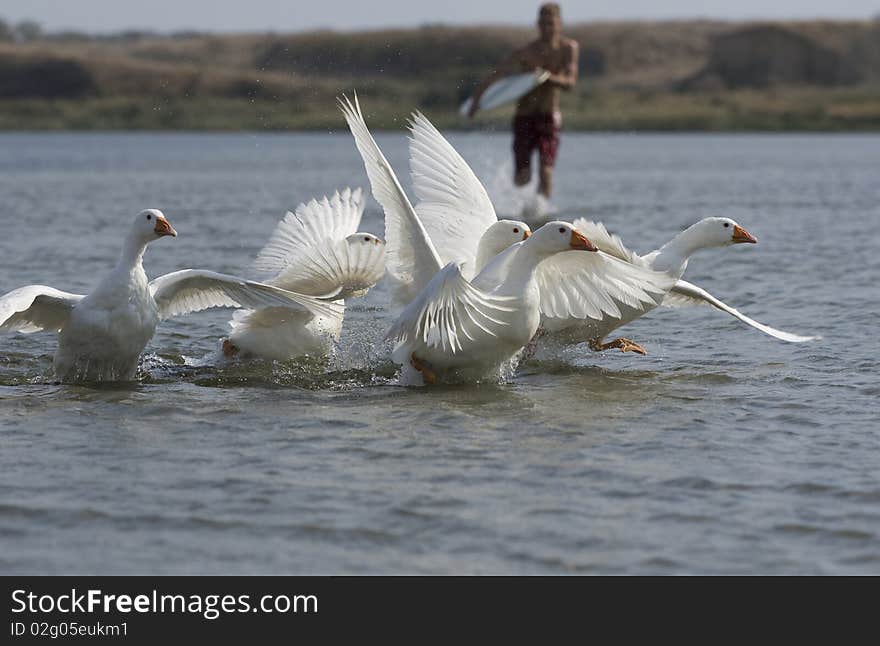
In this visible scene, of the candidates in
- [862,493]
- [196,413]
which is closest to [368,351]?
[196,413]

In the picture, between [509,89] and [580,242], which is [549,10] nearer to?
[509,89]

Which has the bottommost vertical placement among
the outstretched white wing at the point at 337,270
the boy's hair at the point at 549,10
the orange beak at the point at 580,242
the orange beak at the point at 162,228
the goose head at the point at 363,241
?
the outstretched white wing at the point at 337,270

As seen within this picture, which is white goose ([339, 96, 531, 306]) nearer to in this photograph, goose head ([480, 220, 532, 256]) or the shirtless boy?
goose head ([480, 220, 532, 256])

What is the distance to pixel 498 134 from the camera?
4906cm

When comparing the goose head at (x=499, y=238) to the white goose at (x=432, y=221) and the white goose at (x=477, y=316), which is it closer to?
the white goose at (x=432, y=221)

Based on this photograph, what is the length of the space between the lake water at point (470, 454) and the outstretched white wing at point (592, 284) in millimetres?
524

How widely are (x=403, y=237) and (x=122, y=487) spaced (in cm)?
291

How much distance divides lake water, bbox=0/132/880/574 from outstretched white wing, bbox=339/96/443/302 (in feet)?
2.43

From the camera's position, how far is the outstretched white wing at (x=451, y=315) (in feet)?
25.1

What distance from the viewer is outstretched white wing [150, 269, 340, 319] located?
8.74 metres

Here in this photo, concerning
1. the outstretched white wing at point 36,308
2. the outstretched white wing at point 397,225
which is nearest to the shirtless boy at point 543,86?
the outstretched white wing at point 397,225

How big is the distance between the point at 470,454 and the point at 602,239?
7.25 ft

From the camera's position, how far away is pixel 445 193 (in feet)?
33.0
